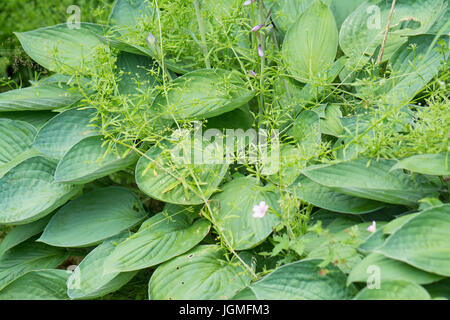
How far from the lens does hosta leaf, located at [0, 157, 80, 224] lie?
1257 millimetres

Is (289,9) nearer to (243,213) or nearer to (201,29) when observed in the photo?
(201,29)

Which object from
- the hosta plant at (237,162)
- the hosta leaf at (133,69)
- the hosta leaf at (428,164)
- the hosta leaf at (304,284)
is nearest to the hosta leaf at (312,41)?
the hosta plant at (237,162)

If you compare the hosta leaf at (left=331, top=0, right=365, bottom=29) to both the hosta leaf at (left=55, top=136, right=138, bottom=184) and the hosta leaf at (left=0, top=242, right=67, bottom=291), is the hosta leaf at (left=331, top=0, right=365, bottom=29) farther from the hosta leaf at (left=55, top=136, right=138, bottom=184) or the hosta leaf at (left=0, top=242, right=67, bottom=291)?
the hosta leaf at (left=0, top=242, right=67, bottom=291)

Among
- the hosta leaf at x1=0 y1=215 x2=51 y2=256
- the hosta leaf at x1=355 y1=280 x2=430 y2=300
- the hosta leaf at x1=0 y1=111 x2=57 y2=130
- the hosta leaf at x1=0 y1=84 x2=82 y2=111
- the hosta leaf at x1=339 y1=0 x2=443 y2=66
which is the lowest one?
the hosta leaf at x1=0 y1=215 x2=51 y2=256

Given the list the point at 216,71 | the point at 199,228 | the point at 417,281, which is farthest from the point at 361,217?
the point at 216,71

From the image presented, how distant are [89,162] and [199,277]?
0.40m

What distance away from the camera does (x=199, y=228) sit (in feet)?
3.90

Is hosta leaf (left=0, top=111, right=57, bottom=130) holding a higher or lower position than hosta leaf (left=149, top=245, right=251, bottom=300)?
higher

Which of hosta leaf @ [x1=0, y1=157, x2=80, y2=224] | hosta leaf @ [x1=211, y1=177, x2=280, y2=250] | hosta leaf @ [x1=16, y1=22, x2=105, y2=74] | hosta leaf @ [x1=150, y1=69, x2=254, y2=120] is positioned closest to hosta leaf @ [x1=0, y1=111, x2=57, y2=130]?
hosta leaf @ [x1=16, y1=22, x2=105, y2=74]

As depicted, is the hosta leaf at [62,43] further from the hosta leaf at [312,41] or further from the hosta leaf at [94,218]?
the hosta leaf at [312,41]

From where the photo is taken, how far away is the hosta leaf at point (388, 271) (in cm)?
88

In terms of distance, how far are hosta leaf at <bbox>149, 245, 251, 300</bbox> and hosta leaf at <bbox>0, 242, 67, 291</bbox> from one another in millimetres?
434

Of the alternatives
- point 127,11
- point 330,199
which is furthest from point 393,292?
point 127,11

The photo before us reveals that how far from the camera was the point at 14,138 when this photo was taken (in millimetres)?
1465
